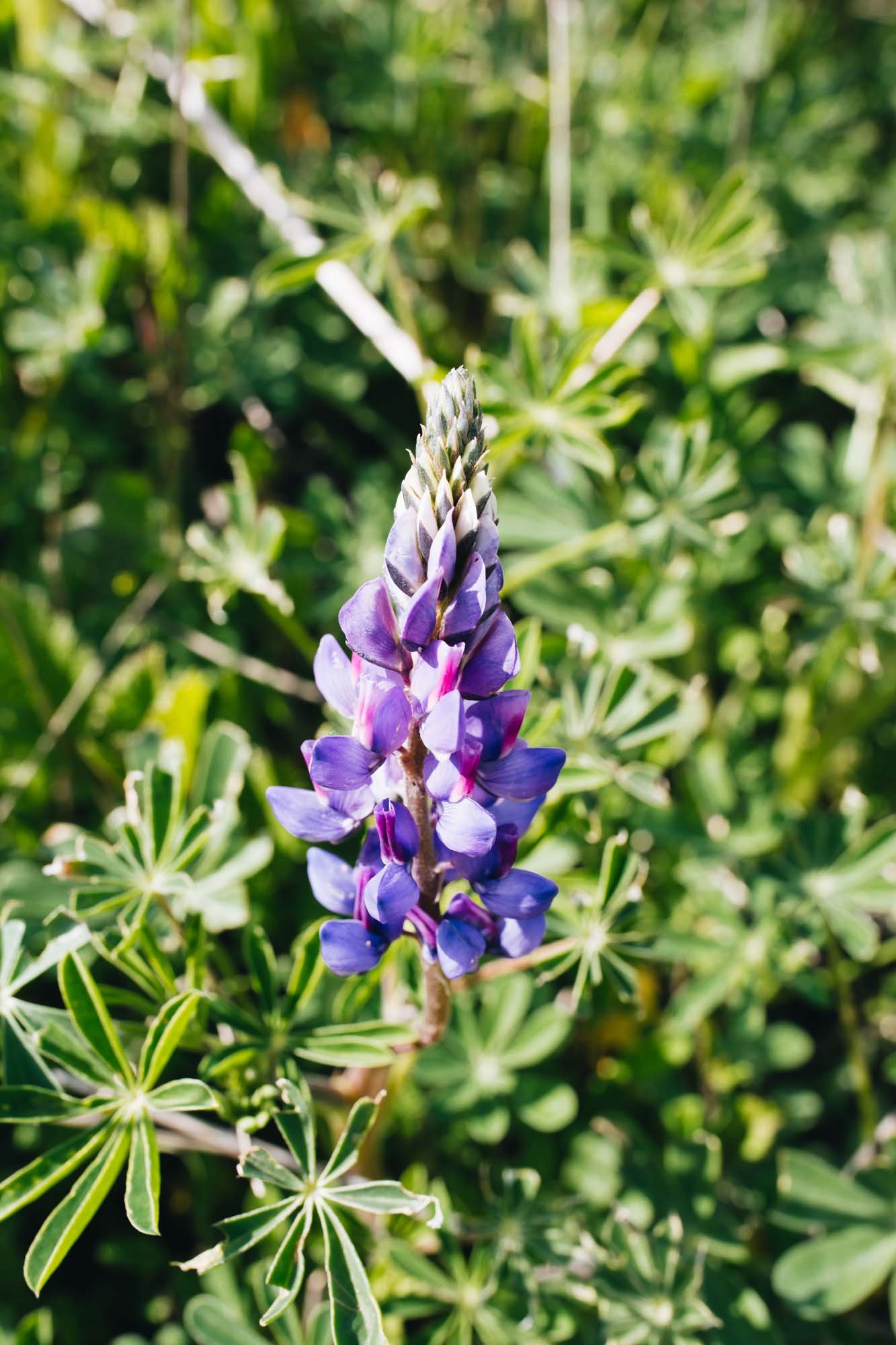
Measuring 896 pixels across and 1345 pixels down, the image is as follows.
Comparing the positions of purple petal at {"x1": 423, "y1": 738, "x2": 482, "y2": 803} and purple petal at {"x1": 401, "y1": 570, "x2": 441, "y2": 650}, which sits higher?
purple petal at {"x1": 401, "y1": 570, "x2": 441, "y2": 650}

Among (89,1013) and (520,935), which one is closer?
(520,935)

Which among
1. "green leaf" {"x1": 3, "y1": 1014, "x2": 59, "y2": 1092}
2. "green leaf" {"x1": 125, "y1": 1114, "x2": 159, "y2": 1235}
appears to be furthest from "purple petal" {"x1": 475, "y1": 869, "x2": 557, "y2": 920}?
"green leaf" {"x1": 3, "y1": 1014, "x2": 59, "y2": 1092}

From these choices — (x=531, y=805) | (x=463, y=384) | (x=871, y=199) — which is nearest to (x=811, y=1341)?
(x=531, y=805)

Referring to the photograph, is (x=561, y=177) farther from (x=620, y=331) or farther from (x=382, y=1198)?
(x=382, y=1198)

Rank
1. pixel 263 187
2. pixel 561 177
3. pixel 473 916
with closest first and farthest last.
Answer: pixel 473 916
pixel 263 187
pixel 561 177

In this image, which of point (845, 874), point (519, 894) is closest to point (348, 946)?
→ point (519, 894)

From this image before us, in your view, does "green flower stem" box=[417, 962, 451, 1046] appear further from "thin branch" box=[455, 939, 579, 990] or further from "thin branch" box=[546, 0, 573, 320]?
"thin branch" box=[546, 0, 573, 320]
